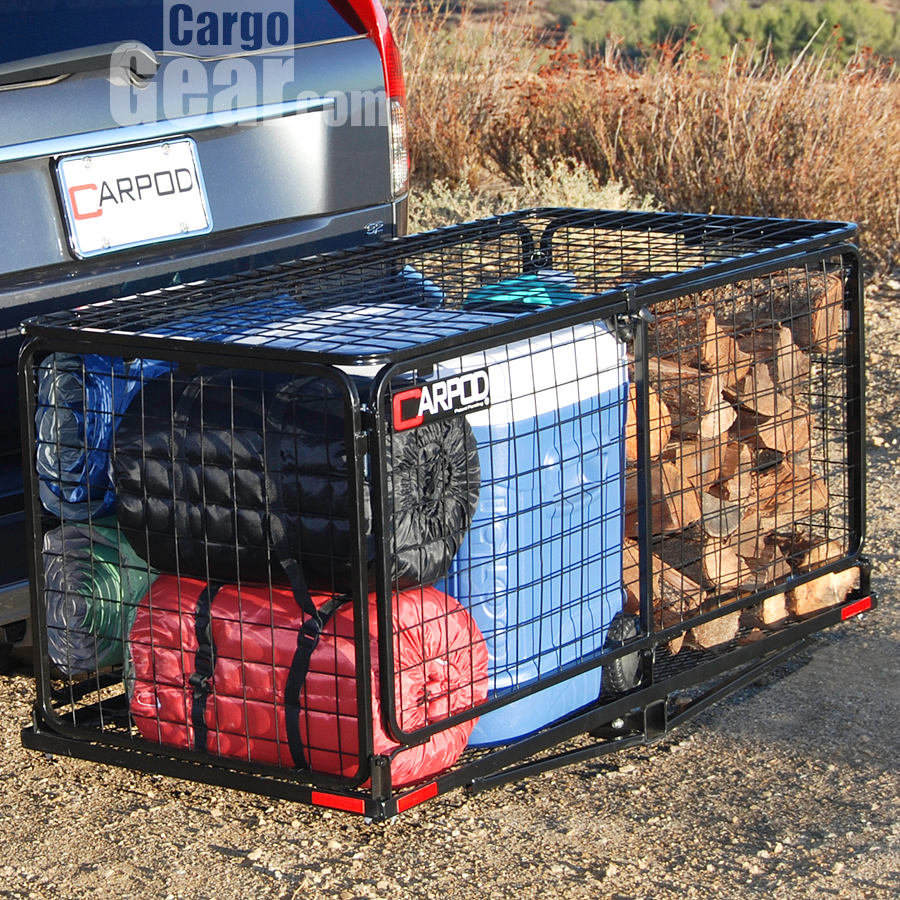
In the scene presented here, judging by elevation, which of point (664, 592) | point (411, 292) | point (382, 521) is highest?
point (411, 292)

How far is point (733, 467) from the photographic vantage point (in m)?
3.69

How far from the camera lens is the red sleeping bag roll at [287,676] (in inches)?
112

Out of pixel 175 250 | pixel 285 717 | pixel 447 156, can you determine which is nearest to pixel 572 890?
pixel 285 717

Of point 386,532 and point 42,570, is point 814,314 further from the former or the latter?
point 42,570

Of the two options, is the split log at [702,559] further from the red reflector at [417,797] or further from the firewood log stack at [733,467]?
the red reflector at [417,797]

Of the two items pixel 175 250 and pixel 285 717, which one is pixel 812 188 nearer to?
pixel 175 250

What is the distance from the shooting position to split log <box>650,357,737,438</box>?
3.54m

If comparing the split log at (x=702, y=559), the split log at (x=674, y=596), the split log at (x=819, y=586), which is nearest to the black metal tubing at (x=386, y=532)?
the split log at (x=674, y=596)

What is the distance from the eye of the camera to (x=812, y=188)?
26.9 ft

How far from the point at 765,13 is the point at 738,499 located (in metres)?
20.9

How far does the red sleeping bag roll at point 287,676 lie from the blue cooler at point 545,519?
0.11m

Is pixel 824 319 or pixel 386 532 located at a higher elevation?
pixel 824 319

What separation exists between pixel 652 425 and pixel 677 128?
5.51m

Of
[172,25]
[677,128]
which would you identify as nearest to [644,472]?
[172,25]
